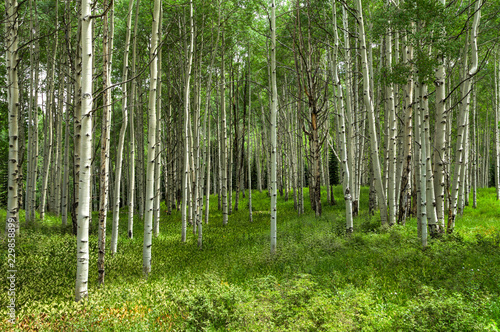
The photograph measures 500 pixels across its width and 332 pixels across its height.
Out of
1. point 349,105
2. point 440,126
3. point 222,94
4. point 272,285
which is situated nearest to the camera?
point 272,285

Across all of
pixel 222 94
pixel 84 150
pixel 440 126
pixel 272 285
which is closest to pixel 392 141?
pixel 440 126

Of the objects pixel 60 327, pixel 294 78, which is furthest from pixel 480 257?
pixel 294 78

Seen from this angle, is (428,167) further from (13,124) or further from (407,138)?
(13,124)

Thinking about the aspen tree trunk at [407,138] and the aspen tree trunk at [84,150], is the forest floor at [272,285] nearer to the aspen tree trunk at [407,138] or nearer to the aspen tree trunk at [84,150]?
the aspen tree trunk at [84,150]

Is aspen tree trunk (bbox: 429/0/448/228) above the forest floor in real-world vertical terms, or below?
above

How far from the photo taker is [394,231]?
8.34 m

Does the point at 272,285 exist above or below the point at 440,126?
below

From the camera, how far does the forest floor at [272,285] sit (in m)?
3.84

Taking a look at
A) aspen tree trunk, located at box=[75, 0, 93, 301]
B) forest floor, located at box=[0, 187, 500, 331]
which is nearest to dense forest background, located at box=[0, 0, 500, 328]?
aspen tree trunk, located at box=[75, 0, 93, 301]

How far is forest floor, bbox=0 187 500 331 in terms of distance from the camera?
12.6 ft

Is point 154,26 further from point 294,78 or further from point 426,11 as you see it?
point 294,78

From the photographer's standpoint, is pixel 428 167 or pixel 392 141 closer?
pixel 428 167

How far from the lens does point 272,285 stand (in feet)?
17.4

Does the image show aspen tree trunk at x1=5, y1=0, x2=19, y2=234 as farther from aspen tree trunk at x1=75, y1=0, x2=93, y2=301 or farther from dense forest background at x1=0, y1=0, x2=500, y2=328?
aspen tree trunk at x1=75, y1=0, x2=93, y2=301
